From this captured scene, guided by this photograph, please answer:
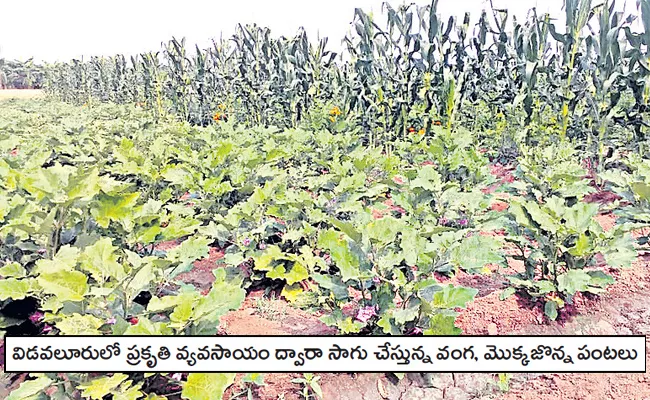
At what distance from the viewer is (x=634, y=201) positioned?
165 inches

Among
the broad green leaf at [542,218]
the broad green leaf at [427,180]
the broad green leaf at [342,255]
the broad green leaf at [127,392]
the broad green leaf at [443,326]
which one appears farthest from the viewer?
the broad green leaf at [427,180]

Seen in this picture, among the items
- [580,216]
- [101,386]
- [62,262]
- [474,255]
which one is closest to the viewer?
[101,386]

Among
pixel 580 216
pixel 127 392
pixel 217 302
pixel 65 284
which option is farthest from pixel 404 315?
pixel 65 284

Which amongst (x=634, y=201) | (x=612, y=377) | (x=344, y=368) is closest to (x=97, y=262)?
(x=344, y=368)

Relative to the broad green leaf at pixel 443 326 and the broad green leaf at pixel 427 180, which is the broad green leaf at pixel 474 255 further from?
the broad green leaf at pixel 427 180

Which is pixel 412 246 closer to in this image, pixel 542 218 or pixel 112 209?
pixel 542 218

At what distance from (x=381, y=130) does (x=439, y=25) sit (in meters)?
2.00

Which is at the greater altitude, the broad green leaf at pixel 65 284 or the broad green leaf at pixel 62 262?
the broad green leaf at pixel 62 262

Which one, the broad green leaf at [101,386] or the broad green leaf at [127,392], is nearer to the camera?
the broad green leaf at [101,386]

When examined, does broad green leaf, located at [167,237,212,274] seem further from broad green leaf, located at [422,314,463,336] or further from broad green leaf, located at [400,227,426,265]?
broad green leaf, located at [422,314,463,336]

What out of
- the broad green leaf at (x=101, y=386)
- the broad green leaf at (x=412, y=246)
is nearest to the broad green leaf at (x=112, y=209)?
the broad green leaf at (x=101, y=386)

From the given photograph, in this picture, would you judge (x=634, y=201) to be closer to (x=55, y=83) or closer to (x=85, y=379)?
(x=85, y=379)
